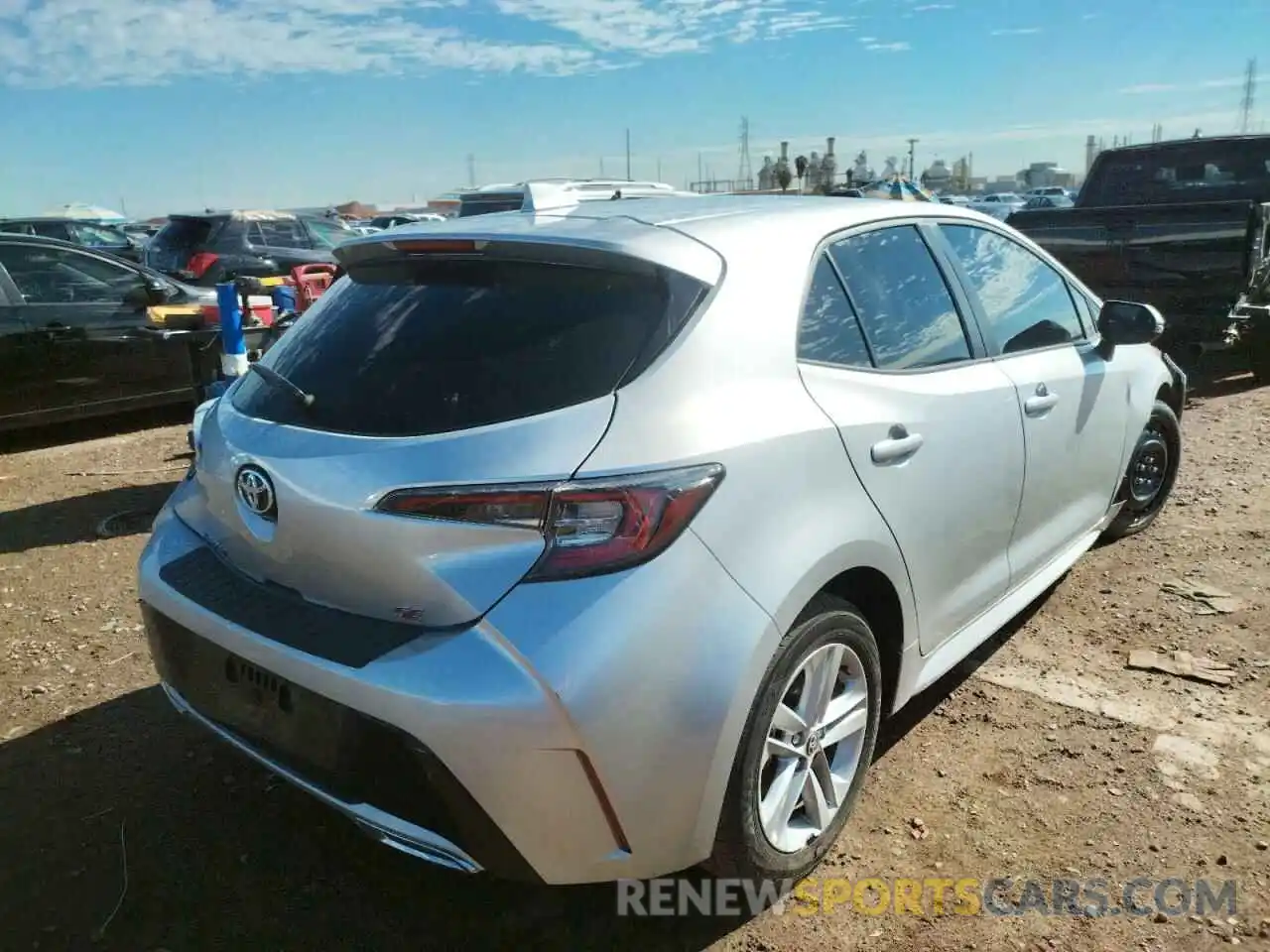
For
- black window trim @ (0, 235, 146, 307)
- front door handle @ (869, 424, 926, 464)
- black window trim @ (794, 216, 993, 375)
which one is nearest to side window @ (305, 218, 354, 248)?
black window trim @ (0, 235, 146, 307)

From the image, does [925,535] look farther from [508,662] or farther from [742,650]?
[508,662]

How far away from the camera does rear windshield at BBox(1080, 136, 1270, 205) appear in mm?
9586

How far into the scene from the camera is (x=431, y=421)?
207 cm

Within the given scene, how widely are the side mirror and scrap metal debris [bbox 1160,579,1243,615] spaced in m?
1.18

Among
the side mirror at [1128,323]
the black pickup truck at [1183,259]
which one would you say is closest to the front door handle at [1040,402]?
the side mirror at [1128,323]

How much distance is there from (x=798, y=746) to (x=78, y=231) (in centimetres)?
1893

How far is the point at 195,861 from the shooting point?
261 centimetres

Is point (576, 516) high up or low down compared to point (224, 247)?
down

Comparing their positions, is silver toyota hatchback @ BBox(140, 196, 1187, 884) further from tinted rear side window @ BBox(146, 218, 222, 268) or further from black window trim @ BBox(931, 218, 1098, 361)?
tinted rear side window @ BBox(146, 218, 222, 268)

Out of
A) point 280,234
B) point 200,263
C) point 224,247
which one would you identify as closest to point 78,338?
point 200,263

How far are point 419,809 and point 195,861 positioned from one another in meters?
1.03

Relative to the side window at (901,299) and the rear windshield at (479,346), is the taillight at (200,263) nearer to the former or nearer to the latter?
the rear windshield at (479,346)

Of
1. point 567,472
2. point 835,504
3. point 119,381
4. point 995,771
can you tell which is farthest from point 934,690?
point 119,381

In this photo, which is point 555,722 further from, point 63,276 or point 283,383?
point 63,276
